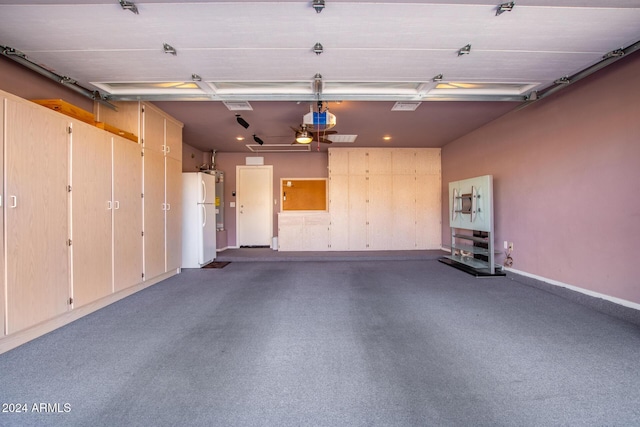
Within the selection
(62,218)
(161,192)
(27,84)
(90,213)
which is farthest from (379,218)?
(27,84)

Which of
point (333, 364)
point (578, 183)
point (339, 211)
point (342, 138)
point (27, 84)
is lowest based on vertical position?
point (333, 364)

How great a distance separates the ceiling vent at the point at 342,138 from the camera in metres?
6.09

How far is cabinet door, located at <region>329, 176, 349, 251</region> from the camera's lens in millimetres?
7137

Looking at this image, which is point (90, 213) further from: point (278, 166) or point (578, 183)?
point (578, 183)

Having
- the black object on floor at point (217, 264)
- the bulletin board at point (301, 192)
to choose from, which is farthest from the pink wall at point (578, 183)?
the black object on floor at point (217, 264)

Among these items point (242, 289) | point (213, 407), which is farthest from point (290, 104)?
point (213, 407)

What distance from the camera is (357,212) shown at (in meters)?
7.16

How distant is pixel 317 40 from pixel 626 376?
3629mm

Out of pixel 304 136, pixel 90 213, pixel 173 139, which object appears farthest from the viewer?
pixel 173 139

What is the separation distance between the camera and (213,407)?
1.56 metres

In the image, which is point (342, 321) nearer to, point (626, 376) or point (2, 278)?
point (626, 376)

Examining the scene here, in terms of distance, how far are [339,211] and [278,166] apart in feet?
7.46

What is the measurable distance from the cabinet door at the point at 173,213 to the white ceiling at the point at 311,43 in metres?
1.39

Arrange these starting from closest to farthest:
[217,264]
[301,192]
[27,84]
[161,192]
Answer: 1. [27,84]
2. [161,192]
3. [217,264]
4. [301,192]
